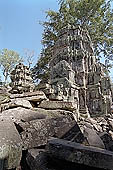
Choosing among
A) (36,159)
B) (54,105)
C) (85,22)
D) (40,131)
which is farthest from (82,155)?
(85,22)

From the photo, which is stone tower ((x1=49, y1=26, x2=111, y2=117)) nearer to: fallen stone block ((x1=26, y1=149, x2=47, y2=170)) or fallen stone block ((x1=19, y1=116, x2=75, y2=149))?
fallen stone block ((x1=19, y1=116, x2=75, y2=149))

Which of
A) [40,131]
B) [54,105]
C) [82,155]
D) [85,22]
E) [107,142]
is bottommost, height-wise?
[107,142]

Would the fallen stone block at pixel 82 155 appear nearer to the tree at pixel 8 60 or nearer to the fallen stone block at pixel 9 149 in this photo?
the fallen stone block at pixel 9 149

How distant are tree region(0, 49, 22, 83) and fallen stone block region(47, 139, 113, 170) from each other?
3128 centimetres

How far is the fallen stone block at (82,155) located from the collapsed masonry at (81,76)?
8.15 meters

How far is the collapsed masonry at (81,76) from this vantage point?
38.5 feet

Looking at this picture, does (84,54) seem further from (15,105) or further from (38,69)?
(15,105)

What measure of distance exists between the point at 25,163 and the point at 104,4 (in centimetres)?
2891

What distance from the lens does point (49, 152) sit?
6.39 feet

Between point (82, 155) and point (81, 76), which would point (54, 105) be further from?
point (81, 76)

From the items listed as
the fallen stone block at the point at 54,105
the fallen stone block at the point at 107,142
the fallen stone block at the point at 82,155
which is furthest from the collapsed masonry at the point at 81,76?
the fallen stone block at the point at 82,155

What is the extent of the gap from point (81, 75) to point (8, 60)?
20.8 m

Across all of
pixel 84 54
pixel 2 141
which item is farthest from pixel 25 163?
pixel 84 54

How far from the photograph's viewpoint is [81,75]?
1566 centimetres
